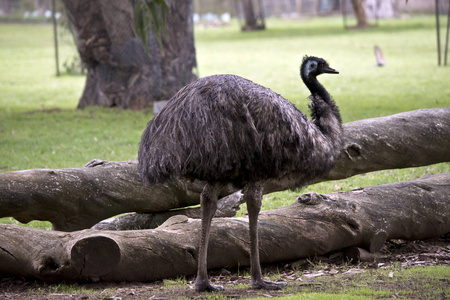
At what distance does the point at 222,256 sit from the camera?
6.41 metres

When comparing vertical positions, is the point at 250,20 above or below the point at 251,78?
above

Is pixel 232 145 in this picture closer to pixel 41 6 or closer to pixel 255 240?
pixel 255 240

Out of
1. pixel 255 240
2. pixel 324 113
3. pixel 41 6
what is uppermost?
pixel 41 6

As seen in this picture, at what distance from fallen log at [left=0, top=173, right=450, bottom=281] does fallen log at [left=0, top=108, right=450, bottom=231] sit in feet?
1.29

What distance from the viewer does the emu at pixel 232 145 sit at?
18.0ft

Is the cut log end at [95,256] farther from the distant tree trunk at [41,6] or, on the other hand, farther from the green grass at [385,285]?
the distant tree trunk at [41,6]

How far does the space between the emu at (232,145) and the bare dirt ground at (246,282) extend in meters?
0.21

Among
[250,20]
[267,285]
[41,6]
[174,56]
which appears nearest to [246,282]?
[267,285]

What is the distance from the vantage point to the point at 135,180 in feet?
23.4

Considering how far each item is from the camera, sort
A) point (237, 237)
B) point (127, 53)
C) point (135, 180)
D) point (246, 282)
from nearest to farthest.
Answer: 1. point (246, 282)
2. point (237, 237)
3. point (135, 180)
4. point (127, 53)

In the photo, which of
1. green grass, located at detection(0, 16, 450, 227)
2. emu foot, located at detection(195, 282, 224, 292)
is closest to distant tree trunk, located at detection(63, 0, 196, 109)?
green grass, located at detection(0, 16, 450, 227)

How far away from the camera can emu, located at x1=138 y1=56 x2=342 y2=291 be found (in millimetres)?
5477

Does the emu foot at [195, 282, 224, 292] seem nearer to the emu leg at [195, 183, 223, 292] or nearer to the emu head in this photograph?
the emu leg at [195, 183, 223, 292]

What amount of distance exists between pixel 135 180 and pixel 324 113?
2084 mm
